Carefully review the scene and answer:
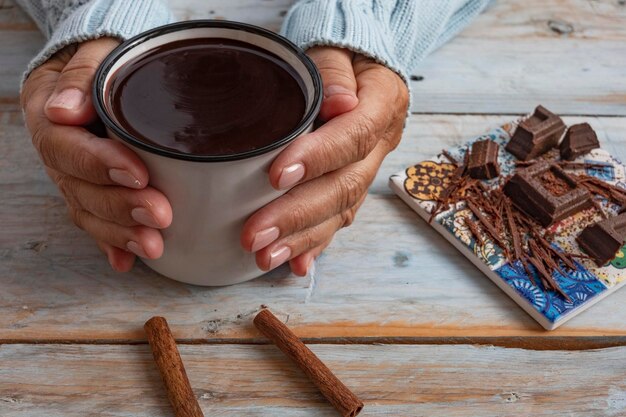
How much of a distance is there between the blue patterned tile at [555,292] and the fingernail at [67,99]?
62 cm

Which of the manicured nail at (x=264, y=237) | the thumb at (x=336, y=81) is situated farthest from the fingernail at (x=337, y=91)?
the manicured nail at (x=264, y=237)

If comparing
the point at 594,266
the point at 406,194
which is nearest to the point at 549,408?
the point at 594,266

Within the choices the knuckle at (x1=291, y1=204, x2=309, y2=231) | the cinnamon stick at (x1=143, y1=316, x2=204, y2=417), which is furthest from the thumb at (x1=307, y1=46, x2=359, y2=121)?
the cinnamon stick at (x1=143, y1=316, x2=204, y2=417)

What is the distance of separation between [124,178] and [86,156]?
3.0 inches

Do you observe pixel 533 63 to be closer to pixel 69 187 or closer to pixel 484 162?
pixel 484 162

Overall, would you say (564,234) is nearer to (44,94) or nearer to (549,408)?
(549,408)

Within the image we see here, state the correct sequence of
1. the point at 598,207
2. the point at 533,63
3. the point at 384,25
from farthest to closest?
the point at 533,63, the point at 384,25, the point at 598,207

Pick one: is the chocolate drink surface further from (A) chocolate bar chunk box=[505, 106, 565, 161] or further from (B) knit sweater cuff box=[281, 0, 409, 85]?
(A) chocolate bar chunk box=[505, 106, 565, 161]

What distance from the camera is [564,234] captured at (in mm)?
1123

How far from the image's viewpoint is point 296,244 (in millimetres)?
1012

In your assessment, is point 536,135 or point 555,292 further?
point 536,135

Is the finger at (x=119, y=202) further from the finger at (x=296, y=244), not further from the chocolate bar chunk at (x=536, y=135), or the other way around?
the chocolate bar chunk at (x=536, y=135)

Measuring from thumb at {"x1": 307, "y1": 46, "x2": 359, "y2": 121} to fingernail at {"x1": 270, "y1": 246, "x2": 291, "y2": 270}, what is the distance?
19 cm

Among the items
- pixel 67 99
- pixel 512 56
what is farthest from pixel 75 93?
pixel 512 56
